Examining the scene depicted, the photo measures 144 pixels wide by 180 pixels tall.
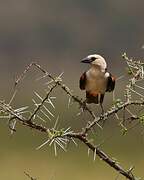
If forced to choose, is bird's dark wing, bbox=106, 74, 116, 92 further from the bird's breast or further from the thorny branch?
the thorny branch

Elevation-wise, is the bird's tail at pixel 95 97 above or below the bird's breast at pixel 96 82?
below

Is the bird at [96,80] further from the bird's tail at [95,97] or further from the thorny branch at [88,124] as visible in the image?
the thorny branch at [88,124]

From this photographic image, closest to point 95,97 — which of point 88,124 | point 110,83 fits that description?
point 110,83

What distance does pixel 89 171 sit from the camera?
1148cm

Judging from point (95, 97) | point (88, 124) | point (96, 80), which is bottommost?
point (88, 124)

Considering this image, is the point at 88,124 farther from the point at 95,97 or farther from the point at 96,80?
the point at 96,80

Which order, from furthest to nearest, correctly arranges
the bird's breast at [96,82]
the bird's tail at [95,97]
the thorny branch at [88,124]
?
1. the bird's breast at [96,82]
2. the bird's tail at [95,97]
3. the thorny branch at [88,124]

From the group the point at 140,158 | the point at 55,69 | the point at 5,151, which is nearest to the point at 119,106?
the point at 140,158

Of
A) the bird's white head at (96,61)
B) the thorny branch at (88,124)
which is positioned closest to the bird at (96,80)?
the bird's white head at (96,61)

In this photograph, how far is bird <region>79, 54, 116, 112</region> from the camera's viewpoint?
3.86 metres

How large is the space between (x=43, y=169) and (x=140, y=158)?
160cm

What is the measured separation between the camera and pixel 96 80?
3984 millimetres

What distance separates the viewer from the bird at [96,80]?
3857 millimetres

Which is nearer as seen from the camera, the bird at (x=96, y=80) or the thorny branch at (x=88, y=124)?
the thorny branch at (x=88, y=124)
